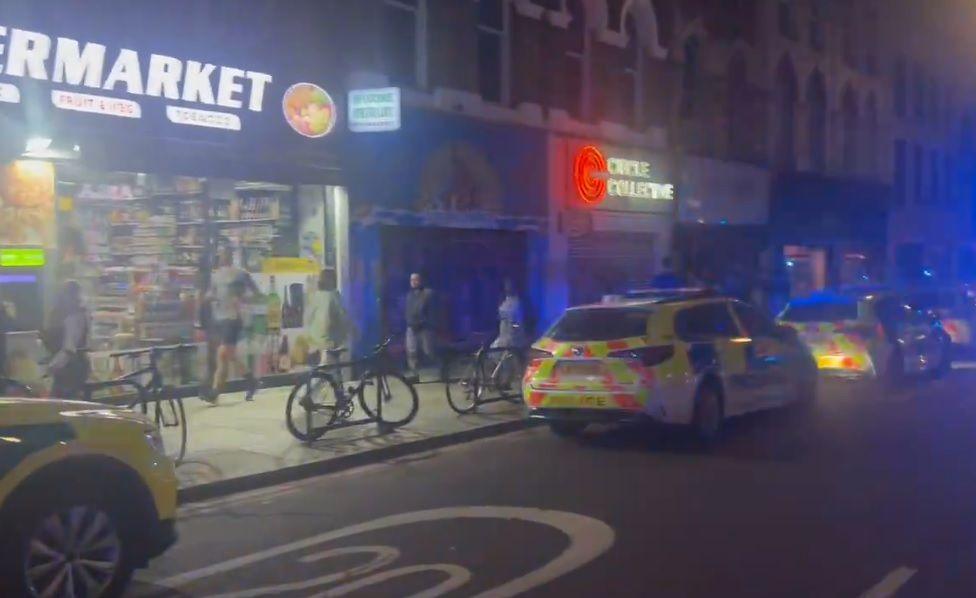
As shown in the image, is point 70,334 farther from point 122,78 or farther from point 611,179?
point 611,179

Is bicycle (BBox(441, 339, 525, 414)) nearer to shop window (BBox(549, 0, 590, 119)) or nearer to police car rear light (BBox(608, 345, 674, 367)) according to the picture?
police car rear light (BBox(608, 345, 674, 367))

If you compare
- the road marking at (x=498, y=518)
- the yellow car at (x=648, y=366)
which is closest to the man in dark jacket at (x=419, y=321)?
the yellow car at (x=648, y=366)

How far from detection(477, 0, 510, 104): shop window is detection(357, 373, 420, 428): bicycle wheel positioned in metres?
8.66

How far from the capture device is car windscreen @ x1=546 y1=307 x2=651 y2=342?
1146cm

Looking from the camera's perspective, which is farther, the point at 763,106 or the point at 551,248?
the point at 763,106

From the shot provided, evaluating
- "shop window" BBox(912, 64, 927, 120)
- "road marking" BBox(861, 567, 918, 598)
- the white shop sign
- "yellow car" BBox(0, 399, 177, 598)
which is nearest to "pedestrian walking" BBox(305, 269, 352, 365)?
the white shop sign

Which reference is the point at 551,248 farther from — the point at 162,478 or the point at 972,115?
the point at 972,115

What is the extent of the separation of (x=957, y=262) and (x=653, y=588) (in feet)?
123

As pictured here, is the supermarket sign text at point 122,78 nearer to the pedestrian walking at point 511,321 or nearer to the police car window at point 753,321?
the pedestrian walking at point 511,321

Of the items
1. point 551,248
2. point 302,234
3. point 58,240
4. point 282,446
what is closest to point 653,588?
point 282,446

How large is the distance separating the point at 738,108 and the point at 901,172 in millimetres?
11246

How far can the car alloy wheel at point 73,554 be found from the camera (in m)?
5.68

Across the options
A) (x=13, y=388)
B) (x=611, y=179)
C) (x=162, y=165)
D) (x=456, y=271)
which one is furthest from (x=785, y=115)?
(x=13, y=388)

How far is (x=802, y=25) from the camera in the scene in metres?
30.7
